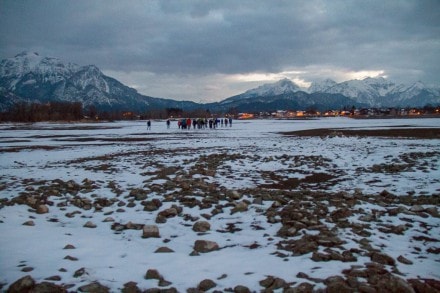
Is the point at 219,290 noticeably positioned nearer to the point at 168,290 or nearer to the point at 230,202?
the point at 168,290

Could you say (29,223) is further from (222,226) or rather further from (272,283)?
(272,283)

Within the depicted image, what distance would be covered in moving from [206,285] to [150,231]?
3.04 m

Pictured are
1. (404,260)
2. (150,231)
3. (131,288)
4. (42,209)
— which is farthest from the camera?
(42,209)

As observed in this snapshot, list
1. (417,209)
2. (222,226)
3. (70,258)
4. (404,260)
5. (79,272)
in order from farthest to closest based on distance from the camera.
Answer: (417,209)
(222,226)
(70,258)
(404,260)
(79,272)

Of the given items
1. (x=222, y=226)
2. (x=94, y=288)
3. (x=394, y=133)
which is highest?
(x=394, y=133)

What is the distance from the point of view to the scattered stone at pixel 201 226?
8539 millimetres

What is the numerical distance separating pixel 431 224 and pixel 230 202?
569cm

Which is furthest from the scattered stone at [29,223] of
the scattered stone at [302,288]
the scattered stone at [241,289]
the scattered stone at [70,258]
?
the scattered stone at [302,288]

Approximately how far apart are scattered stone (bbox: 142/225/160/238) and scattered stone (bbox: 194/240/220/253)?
1.26 metres

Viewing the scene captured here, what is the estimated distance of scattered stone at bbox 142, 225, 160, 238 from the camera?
8141 millimetres

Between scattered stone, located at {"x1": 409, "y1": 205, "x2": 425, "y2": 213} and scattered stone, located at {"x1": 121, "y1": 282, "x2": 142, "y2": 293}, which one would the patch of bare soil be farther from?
scattered stone, located at {"x1": 121, "y1": 282, "x2": 142, "y2": 293}

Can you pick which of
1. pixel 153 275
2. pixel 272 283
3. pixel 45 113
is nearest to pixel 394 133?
pixel 272 283

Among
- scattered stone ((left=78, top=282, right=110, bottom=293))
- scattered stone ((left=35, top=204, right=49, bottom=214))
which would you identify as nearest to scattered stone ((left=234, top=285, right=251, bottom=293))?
scattered stone ((left=78, top=282, right=110, bottom=293))

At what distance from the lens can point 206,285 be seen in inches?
221
